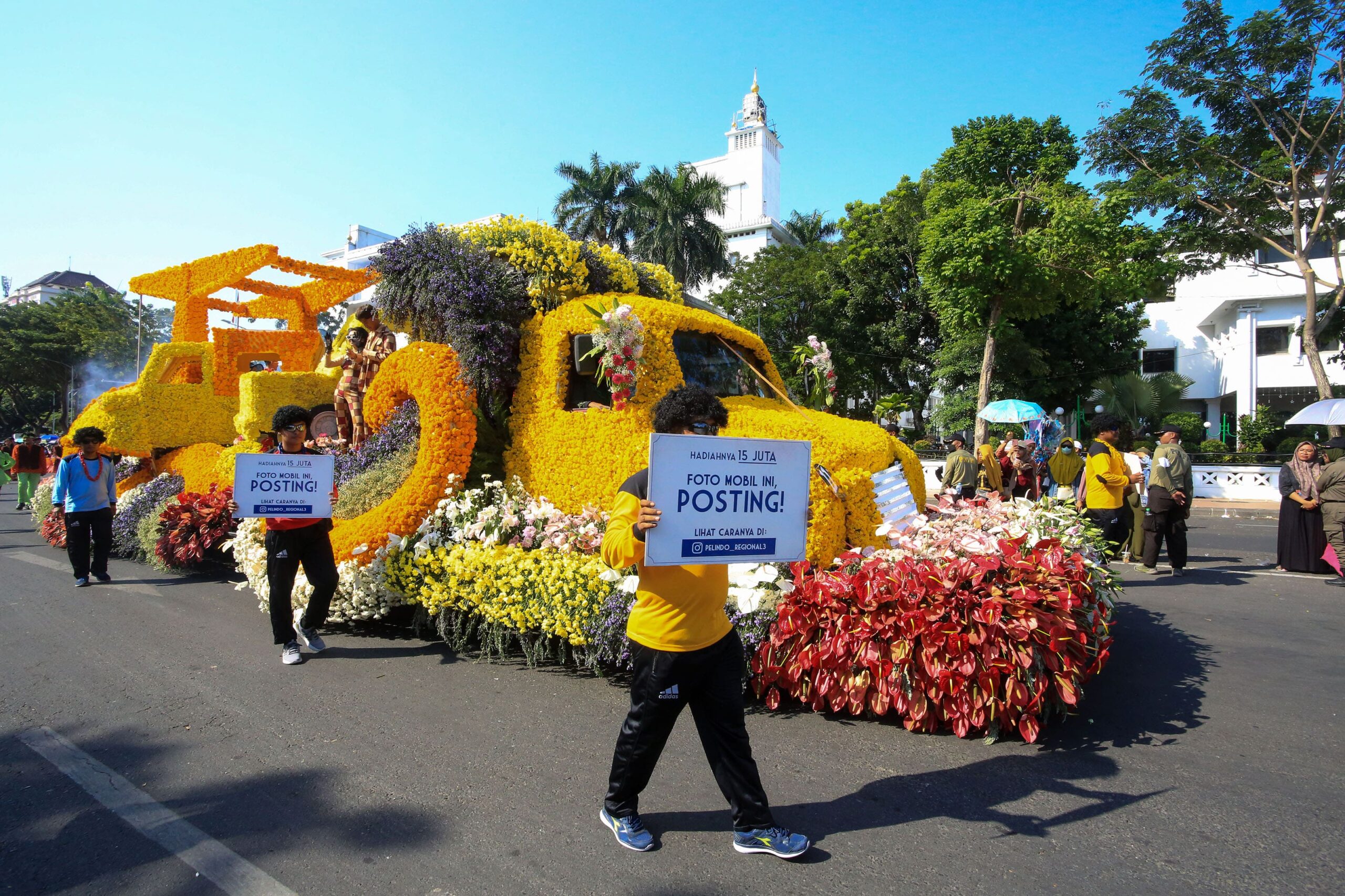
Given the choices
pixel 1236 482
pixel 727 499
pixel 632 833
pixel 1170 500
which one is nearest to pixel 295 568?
pixel 632 833

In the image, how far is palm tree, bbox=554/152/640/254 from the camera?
31.5 meters

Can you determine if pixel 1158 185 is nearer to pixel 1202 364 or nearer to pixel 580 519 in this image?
pixel 1202 364

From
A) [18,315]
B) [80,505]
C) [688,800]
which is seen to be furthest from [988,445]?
[18,315]

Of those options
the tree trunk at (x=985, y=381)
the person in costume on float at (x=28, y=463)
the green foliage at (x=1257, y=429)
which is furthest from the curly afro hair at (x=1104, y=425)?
the green foliage at (x=1257, y=429)

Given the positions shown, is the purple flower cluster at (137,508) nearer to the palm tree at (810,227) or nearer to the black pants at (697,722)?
the black pants at (697,722)

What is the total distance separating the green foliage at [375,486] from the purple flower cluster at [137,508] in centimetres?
Answer: 431

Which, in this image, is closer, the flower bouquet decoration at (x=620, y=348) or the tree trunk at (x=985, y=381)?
the flower bouquet decoration at (x=620, y=348)

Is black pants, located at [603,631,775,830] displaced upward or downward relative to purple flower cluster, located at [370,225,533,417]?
downward

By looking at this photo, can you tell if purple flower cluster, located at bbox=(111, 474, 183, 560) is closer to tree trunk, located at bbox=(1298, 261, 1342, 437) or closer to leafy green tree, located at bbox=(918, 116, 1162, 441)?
leafy green tree, located at bbox=(918, 116, 1162, 441)

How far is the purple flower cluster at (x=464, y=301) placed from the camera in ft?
18.7

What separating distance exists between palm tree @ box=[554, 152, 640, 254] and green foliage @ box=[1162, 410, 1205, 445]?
21.5 metres

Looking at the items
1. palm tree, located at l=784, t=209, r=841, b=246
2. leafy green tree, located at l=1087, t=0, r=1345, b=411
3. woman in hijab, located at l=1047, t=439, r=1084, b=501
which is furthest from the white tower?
woman in hijab, located at l=1047, t=439, r=1084, b=501

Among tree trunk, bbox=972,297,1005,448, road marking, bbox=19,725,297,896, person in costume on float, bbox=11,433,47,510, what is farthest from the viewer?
tree trunk, bbox=972,297,1005,448

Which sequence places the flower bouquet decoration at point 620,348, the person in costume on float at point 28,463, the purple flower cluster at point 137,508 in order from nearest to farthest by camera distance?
the flower bouquet decoration at point 620,348
the purple flower cluster at point 137,508
the person in costume on float at point 28,463
